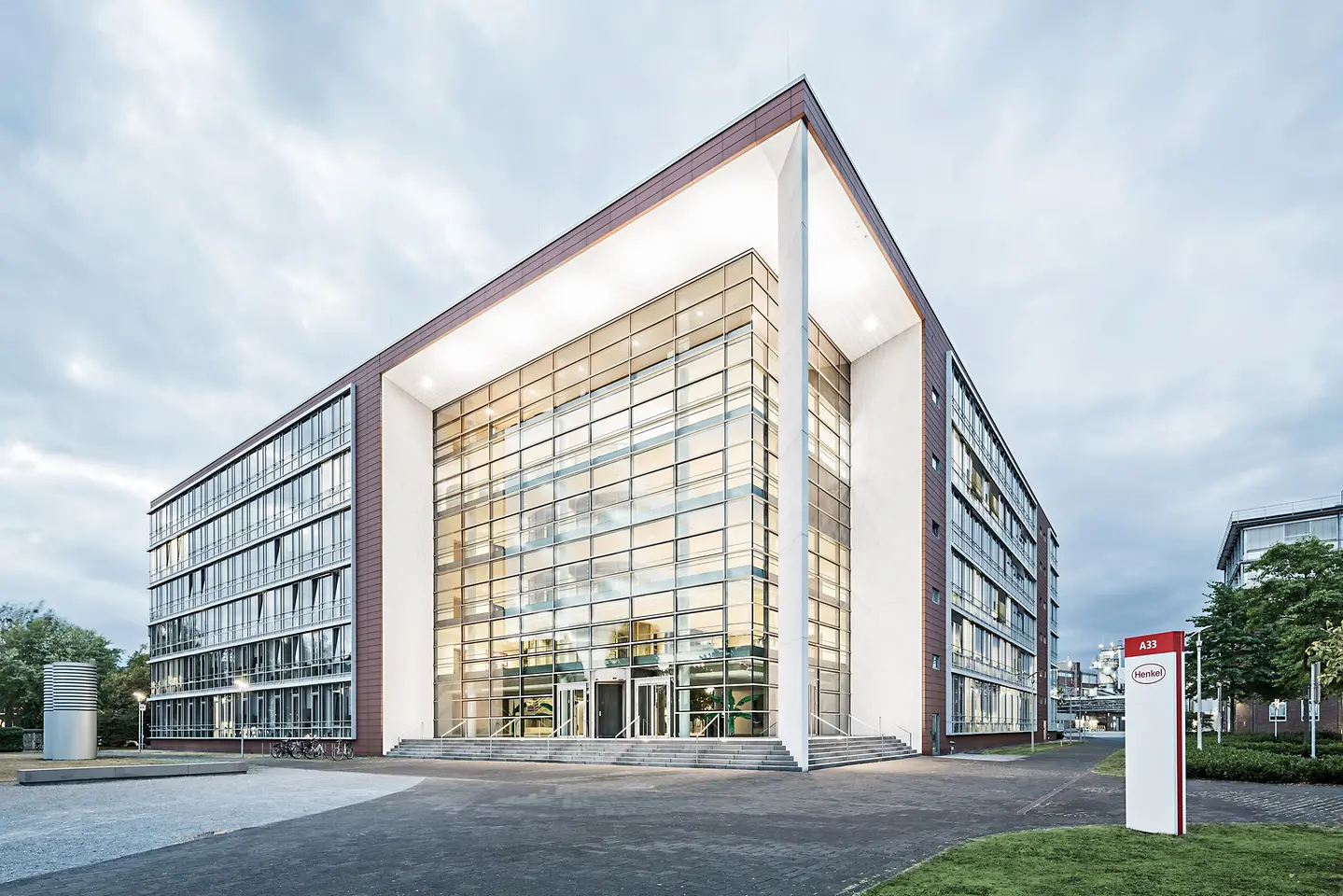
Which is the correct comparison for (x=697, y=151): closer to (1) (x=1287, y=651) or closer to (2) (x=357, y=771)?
(2) (x=357, y=771)

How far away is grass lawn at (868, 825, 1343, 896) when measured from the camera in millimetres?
8156

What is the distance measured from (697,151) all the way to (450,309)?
49.7 ft

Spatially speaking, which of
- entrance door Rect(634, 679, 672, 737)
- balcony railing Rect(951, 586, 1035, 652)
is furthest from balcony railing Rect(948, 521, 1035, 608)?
entrance door Rect(634, 679, 672, 737)

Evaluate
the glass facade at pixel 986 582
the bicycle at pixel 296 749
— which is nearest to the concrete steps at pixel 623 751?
the bicycle at pixel 296 749

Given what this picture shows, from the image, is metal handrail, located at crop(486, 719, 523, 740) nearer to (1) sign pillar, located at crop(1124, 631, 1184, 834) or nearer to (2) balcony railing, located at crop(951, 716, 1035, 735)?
(2) balcony railing, located at crop(951, 716, 1035, 735)

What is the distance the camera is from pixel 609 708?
36.0 meters

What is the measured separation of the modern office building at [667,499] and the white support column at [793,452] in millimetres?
95

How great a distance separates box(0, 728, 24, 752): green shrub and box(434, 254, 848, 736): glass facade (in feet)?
115

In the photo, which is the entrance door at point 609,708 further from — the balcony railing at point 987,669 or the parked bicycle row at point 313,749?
the balcony railing at point 987,669

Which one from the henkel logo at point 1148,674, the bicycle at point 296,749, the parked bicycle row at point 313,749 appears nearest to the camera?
the henkel logo at point 1148,674

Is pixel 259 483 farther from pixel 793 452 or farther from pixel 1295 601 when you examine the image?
pixel 1295 601

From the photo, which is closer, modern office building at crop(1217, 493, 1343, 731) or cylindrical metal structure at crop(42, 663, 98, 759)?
cylindrical metal structure at crop(42, 663, 98, 759)

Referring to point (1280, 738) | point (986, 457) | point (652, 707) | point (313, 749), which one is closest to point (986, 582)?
point (986, 457)

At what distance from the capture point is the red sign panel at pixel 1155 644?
1136cm
